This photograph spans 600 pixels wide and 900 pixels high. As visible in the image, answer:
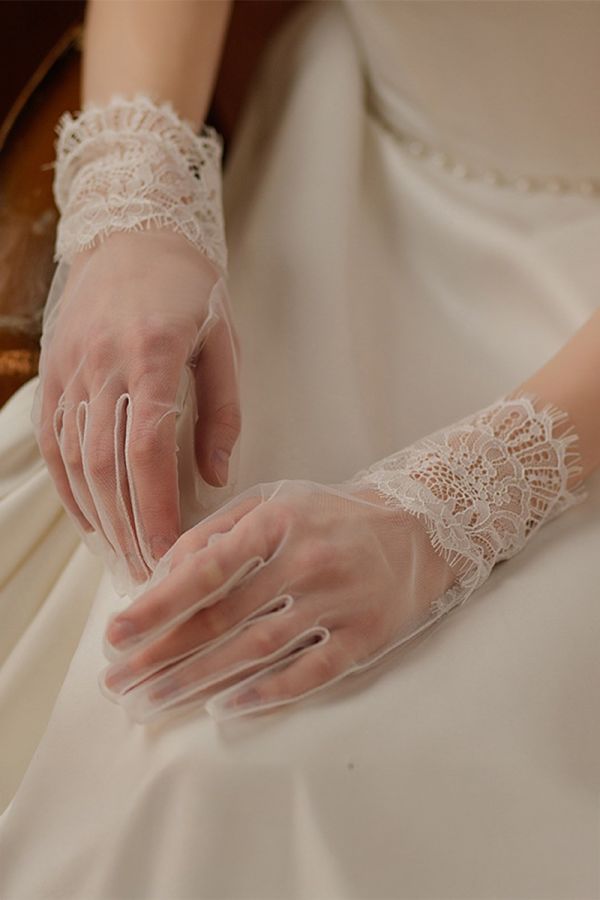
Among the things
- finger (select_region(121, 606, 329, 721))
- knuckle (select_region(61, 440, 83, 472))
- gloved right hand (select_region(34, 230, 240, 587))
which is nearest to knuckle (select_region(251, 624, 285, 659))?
finger (select_region(121, 606, 329, 721))

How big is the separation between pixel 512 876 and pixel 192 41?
2.76 feet

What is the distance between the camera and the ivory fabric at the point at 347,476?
650mm

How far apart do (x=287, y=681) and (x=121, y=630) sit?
112 mm

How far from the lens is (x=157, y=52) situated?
1.06m

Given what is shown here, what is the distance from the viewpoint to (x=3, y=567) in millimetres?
840

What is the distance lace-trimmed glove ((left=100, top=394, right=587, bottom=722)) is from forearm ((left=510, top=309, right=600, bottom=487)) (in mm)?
68

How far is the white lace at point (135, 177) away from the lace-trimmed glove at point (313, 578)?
32cm

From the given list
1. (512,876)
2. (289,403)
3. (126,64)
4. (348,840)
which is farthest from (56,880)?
(126,64)

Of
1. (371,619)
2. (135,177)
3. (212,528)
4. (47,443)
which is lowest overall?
(371,619)

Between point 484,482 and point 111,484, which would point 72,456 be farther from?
point 484,482

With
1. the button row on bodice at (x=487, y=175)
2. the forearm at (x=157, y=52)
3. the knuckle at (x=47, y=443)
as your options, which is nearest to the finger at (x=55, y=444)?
the knuckle at (x=47, y=443)

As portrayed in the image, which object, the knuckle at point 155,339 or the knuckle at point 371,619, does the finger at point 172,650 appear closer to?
the knuckle at point 371,619

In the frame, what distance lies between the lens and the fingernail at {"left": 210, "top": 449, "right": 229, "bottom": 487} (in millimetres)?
823

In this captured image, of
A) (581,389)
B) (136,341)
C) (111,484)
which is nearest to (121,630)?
(111,484)
